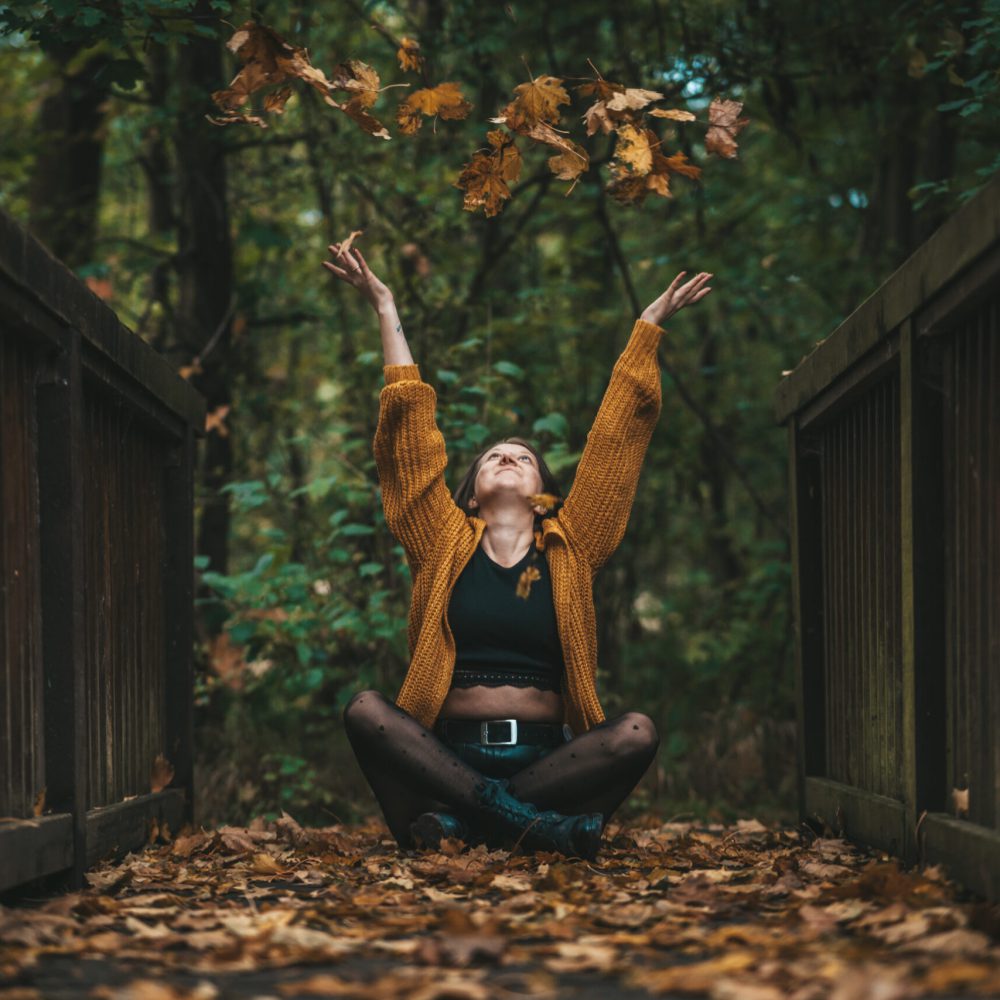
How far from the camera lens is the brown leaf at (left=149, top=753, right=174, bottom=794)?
5574 mm

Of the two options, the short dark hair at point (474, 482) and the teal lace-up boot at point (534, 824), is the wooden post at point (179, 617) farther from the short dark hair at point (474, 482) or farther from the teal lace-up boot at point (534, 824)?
the teal lace-up boot at point (534, 824)

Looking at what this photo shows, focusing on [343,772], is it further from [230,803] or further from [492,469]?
[492,469]

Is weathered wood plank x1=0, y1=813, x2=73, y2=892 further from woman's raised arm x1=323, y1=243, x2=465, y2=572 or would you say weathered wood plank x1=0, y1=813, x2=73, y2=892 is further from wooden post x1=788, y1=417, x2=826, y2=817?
wooden post x1=788, y1=417, x2=826, y2=817

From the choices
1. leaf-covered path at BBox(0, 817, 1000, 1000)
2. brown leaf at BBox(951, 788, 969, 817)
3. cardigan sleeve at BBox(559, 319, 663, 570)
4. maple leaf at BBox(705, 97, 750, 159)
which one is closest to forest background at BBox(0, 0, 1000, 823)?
maple leaf at BBox(705, 97, 750, 159)

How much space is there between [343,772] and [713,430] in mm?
3255

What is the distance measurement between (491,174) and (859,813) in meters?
2.54

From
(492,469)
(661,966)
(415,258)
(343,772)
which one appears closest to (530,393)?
(415,258)

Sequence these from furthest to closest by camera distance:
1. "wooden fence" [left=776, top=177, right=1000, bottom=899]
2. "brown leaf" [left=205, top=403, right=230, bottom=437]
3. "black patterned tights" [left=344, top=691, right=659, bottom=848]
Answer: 1. "brown leaf" [left=205, top=403, right=230, bottom=437]
2. "black patterned tights" [left=344, top=691, right=659, bottom=848]
3. "wooden fence" [left=776, top=177, right=1000, bottom=899]

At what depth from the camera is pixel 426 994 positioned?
101 inches

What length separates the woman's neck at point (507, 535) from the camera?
5.25m

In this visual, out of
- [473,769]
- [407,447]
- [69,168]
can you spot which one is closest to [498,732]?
[473,769]

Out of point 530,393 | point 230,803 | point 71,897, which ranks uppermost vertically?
point 530,393

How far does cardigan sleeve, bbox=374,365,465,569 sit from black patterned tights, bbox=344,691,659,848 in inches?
25.2

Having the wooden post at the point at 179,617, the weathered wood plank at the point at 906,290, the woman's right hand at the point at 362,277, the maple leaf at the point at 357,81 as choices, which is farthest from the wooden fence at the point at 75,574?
the weathered wood plank at the point at 906,290
